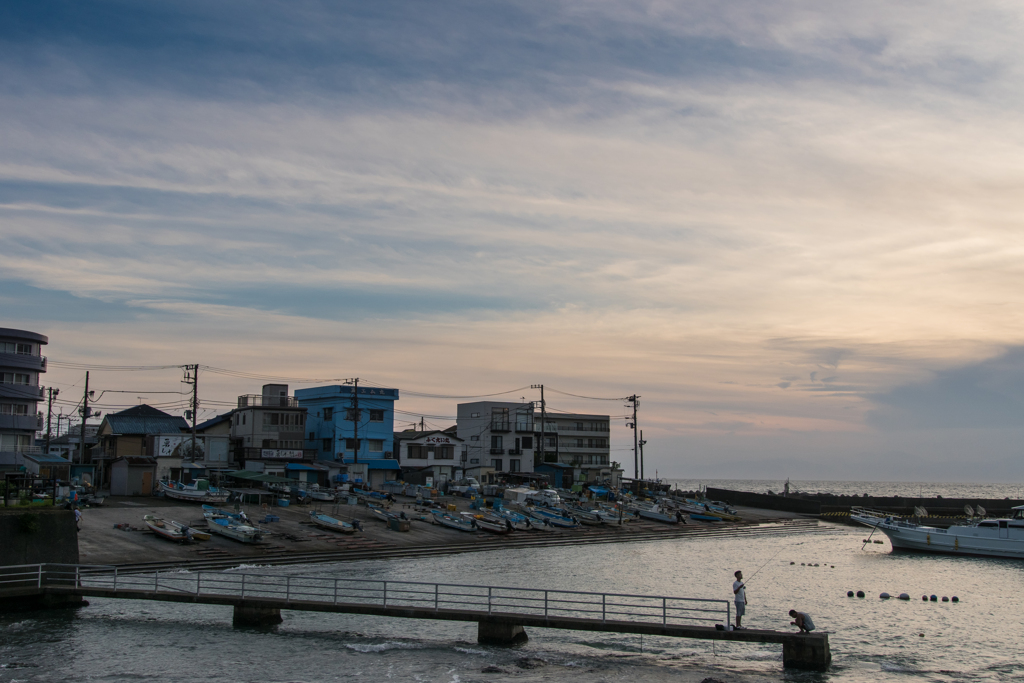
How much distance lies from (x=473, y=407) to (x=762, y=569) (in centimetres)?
5567

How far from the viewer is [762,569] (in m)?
49.5

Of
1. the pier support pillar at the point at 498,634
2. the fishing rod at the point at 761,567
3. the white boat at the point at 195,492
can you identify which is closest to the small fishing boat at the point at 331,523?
the white boat at the point at 195,492

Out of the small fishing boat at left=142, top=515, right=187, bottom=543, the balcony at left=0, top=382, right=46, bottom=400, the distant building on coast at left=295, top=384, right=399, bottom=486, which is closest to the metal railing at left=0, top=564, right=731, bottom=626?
the small fishing boat at left=142, top=515, right=187, bottom=543

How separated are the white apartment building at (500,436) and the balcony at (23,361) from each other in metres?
48.7

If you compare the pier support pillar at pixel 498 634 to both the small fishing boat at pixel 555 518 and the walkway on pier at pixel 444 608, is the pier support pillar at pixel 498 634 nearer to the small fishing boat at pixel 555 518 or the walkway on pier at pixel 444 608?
the walkway on pier at pixel 444 608

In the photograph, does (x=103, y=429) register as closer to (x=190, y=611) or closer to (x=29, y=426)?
(x=29, y=426)

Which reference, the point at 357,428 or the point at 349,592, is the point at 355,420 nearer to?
the point at 357,428

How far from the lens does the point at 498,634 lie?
26391 millimetres

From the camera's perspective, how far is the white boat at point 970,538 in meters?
56.8

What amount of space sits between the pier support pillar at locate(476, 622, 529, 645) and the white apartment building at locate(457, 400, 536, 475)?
68.6 m

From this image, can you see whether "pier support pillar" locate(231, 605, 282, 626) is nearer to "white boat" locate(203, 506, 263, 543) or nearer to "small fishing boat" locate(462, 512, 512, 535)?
"white boat" locate(203, 506, 263, 543)

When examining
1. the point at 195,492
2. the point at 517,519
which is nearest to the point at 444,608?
the point at 195,492

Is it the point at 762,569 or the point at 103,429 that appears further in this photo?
the point at 103,429

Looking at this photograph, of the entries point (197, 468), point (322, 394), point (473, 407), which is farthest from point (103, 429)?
point (473, 407)
